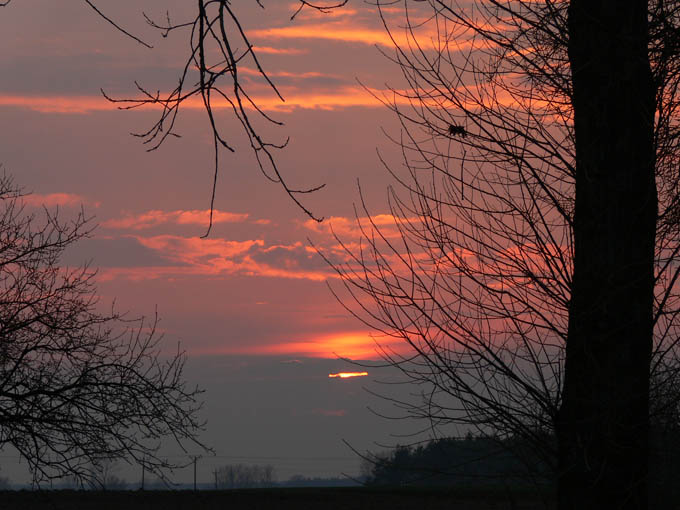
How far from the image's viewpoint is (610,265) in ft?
17.7

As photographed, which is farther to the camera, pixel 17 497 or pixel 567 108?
pixel 17 497

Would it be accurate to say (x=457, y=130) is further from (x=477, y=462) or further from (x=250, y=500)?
(x=250, y=500)

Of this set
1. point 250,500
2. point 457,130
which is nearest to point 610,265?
point 457,130

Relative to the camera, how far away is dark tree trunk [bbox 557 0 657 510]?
5242 mm

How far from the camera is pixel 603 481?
523 centimetres

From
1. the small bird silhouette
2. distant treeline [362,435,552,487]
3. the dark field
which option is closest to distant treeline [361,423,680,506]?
distant treeline [362,435,552,487]

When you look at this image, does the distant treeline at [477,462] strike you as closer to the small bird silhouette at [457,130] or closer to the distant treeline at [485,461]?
the distant treeline at [485,461]

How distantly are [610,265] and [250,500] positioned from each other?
3305 cm

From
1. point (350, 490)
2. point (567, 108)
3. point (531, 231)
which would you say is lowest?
point (350, 490)

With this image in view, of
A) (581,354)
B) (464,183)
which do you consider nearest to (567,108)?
(464,183)

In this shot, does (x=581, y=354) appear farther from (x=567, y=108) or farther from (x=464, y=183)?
(x=567, y=108)

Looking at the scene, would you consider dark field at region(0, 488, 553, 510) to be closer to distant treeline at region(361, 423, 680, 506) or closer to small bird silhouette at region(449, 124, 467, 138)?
distant treeline at region(361, 423, 680, 506)

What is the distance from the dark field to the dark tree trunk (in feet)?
83.2

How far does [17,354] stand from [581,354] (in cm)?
1298
